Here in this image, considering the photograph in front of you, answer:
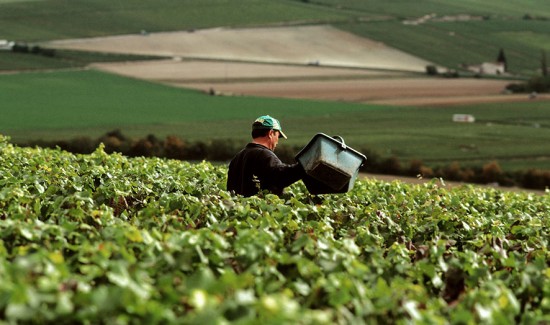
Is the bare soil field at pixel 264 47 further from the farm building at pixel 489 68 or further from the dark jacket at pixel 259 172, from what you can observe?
the dark jacket at pixel 259 172

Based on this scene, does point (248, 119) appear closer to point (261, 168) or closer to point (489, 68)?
point (489, 68)

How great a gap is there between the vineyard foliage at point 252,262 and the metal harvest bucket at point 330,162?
0.26 meters

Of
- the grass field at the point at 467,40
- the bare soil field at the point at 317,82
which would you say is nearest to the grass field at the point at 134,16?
the grass field at the point at 467,40

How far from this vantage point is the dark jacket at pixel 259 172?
35.9 feet

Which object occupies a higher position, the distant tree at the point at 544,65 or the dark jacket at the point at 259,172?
the dark jacket at the point at 259,172

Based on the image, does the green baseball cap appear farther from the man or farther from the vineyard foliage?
the vineyard foliage

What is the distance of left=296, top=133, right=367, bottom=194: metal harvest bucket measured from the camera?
34.7 feet

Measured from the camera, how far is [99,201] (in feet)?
33.9

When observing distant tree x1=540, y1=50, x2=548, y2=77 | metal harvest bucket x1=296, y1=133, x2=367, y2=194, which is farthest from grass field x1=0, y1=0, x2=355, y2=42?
metal harvest bucket x1=296, y1=133, x2=367, y2=194

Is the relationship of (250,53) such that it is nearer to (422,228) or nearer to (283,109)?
(283,109)

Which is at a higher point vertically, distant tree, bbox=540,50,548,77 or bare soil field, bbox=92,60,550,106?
distant tree, bbox=540,50,548,77

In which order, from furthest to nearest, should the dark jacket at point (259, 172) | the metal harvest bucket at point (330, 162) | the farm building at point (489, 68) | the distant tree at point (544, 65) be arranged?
the farm building at point (489, 68) < the distant tree at point (544, 65) < the dark jacket at point (259, 172) < the metal harvest bucket at point (330, 162)

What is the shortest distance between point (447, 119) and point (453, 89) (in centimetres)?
1379

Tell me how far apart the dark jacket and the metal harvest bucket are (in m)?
0.18
